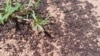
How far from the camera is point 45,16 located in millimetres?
2045

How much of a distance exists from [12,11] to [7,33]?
0.62 ft

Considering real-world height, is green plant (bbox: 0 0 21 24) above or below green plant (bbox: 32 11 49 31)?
above

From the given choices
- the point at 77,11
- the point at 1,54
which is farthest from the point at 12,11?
the point at 77,11

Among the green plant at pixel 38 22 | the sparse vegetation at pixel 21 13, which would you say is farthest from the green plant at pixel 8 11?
the green plant at pixel 38 22

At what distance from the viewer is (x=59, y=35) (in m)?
1.94

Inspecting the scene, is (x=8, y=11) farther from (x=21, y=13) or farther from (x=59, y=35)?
(x=59, y=35)

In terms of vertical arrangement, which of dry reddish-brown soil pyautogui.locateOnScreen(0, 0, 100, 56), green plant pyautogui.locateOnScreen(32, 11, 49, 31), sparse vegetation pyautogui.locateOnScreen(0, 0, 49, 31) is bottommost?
dry reddish-brown soil pyautogui.locateOnScreen(0, 0, 100, 56)

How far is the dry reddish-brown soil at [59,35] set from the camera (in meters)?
1.86

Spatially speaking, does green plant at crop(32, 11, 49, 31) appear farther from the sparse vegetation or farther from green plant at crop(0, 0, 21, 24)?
green plant at crop(0, 0, 21, 24)

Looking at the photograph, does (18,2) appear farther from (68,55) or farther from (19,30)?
(68,55)

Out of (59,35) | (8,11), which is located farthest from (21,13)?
(59,35)

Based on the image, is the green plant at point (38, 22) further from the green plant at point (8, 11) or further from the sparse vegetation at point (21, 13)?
the green plant at point (8, 11)

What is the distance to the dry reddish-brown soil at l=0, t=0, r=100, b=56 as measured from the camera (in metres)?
1.86

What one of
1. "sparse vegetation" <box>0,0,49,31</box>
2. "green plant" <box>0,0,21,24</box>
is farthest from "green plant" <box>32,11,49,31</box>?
"green plant" <box>0,0,21,24</box>
